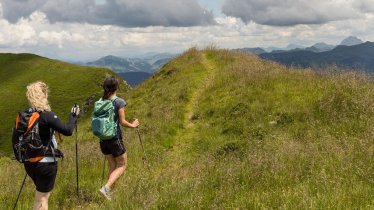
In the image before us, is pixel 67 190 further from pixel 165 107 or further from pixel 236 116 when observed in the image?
pixel 165 107

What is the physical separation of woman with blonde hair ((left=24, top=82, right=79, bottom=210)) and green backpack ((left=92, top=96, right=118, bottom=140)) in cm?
179

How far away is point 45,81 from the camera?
530 feet

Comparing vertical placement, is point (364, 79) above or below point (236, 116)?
above

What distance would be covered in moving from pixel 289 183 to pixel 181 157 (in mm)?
7169

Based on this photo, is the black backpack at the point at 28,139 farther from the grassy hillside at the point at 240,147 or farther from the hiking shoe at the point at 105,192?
the hiking shoe at the point at 105,192

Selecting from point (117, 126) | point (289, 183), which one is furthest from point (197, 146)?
point (289, 183)

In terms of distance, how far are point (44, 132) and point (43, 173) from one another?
77 cm

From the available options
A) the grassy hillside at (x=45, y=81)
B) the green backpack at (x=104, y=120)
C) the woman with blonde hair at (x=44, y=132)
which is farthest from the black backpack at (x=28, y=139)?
the grassy hillside at (x=45, y=81)

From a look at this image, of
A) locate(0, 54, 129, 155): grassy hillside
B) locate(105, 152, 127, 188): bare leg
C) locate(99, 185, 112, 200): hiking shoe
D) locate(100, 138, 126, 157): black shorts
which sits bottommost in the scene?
locate(0, 54, 129, 155): grassy hillside

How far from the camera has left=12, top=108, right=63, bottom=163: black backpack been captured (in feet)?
22.2

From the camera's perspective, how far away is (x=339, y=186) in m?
6.11

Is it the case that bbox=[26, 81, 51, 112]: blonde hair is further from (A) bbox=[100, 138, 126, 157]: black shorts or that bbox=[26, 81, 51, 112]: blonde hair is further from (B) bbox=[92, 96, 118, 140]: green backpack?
(A) bbox=[100, 138, 126, 157]: black shorts

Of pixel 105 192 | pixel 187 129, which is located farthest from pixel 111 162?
pixel 187 129

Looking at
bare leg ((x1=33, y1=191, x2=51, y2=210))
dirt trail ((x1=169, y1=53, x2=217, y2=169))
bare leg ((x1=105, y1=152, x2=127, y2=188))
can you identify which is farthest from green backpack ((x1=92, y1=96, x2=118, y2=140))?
dirt trail ((x1=169, y1=53, x2=217, y2=169))
